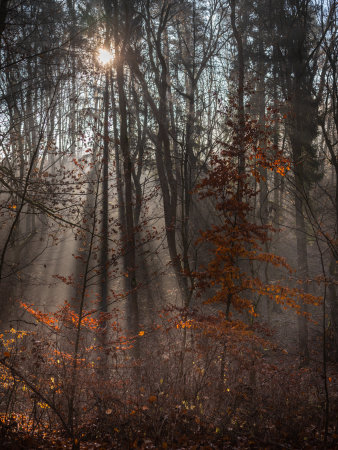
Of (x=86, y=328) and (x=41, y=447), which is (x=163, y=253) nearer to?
(x=86, y=328)

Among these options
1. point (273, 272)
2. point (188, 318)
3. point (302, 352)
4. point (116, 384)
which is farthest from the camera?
point (273, 272)

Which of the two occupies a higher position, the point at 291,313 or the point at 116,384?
the point at 291,313

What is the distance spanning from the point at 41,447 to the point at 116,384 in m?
1.70

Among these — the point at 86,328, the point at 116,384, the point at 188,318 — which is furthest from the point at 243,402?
the point at 86,328

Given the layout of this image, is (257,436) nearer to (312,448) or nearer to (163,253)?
(312,448)

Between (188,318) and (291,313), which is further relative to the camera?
(291,313)

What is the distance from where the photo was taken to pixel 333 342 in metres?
13.9

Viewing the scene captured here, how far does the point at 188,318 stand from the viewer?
9.48 m

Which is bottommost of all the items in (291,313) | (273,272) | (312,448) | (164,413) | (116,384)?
(312,448)

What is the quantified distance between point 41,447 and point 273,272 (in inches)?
659

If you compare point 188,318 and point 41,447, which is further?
point 188,318

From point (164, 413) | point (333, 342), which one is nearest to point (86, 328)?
point (164, 413)

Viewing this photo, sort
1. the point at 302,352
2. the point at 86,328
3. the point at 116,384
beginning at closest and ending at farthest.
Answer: the point at 116,384, the point at 86,328, the point at 302,352

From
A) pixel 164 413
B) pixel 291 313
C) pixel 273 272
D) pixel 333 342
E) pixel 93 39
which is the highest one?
pixel 93 39
